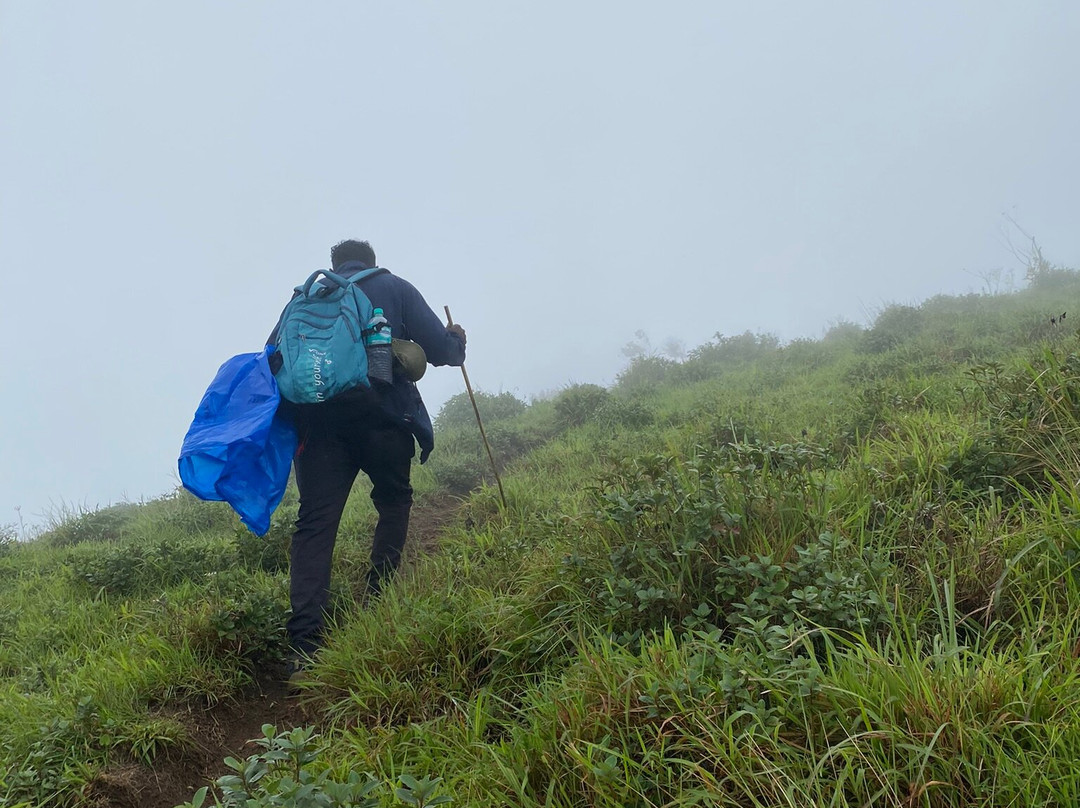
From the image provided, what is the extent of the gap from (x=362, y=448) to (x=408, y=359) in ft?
1.96

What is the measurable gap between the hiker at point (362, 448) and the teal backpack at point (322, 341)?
156mm

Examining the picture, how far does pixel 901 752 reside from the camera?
4.59 feet

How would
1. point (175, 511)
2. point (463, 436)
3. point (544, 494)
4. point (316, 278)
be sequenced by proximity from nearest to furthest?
point (316, 278), point (544, 494), point (175, 511), point (463, 436)

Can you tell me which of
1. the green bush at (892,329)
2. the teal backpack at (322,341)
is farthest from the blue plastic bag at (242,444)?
the green bush at (892,329)

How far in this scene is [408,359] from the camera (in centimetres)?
353

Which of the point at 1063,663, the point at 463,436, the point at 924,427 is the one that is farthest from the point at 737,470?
the point at 463,436

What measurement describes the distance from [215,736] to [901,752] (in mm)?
2591

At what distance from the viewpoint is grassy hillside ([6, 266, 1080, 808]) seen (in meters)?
1.44

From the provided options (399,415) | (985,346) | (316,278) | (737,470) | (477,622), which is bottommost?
(985,346)

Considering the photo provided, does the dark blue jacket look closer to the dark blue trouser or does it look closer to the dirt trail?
the dark blue trouser

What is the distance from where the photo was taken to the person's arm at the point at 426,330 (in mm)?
3789

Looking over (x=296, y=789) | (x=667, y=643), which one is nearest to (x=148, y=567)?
(x=296, y=789)

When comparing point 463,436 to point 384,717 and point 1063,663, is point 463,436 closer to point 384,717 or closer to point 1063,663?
point 384,717

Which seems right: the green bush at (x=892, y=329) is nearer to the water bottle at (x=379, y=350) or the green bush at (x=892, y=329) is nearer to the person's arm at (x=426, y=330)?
the person's arm at (x=426, y=330)
